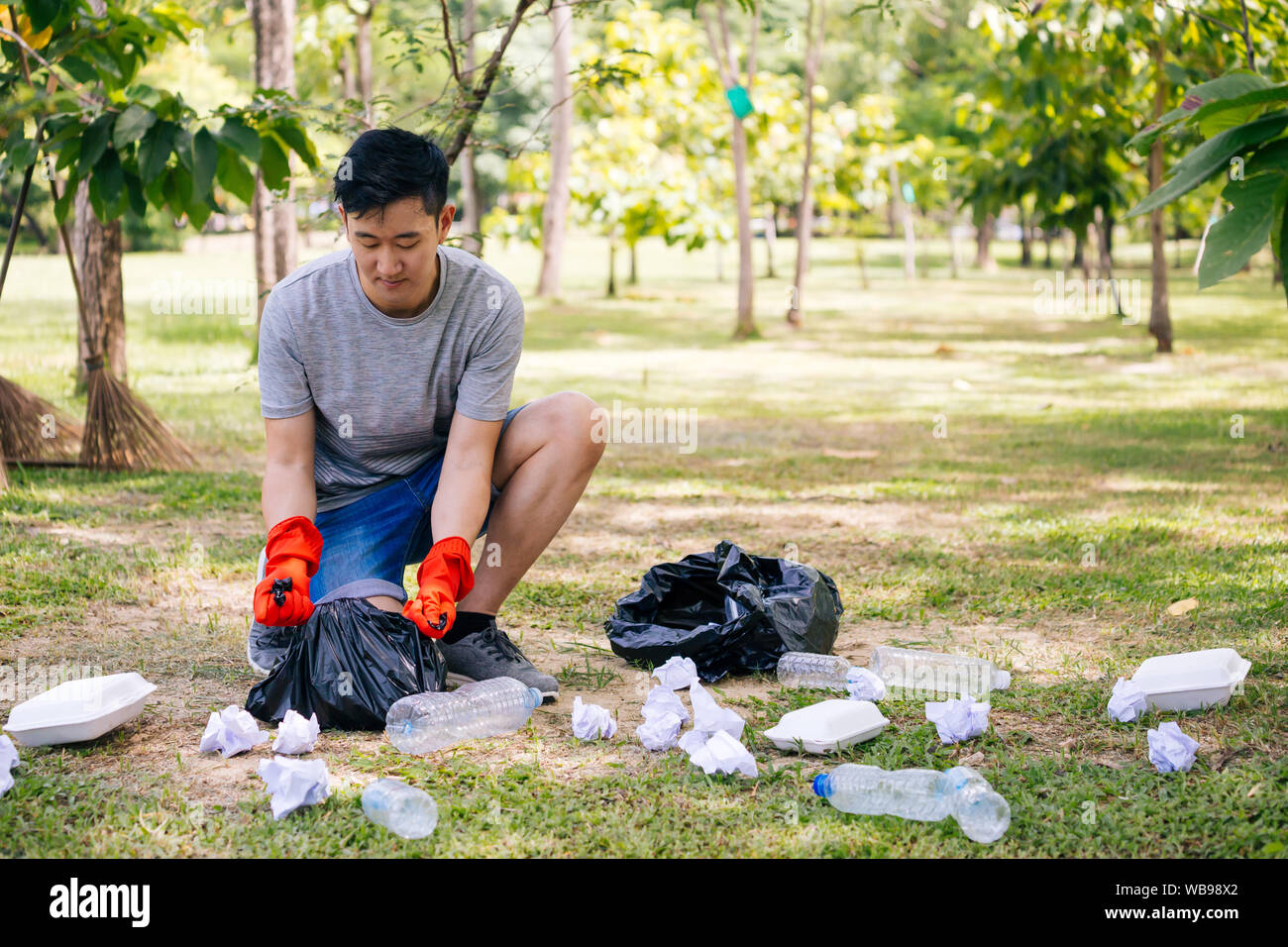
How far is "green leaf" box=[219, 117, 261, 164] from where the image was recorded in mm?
3959

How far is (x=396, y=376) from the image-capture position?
2850 mm

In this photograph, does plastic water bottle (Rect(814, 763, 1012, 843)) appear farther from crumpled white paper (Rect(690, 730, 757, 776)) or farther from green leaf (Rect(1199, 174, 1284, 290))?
green leaf (Rect(1199, 174, 1284, 290))

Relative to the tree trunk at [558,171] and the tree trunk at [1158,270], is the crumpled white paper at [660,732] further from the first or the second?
the tree trunk at [558,171]

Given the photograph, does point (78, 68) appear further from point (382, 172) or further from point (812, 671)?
point (812, 671)

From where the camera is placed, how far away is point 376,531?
2945 millimetres

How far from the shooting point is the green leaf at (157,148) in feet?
12.9

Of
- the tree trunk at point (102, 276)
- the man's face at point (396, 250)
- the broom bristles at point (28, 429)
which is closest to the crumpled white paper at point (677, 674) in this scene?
the man's face at point (396, 250)

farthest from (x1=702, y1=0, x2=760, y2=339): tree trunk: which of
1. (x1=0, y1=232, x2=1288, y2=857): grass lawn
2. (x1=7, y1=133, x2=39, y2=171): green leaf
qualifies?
(x1=7, y1=133, x2=39, y2=171): green leaf

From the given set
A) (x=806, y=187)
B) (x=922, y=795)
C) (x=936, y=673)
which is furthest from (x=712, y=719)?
(x=806, y=187)

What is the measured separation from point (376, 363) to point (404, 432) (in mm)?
192

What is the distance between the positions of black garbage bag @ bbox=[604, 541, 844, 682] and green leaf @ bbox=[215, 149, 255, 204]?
6.53ft

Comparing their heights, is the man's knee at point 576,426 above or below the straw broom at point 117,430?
above

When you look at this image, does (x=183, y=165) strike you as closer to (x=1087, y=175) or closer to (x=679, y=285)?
(x=1087, y=175)
